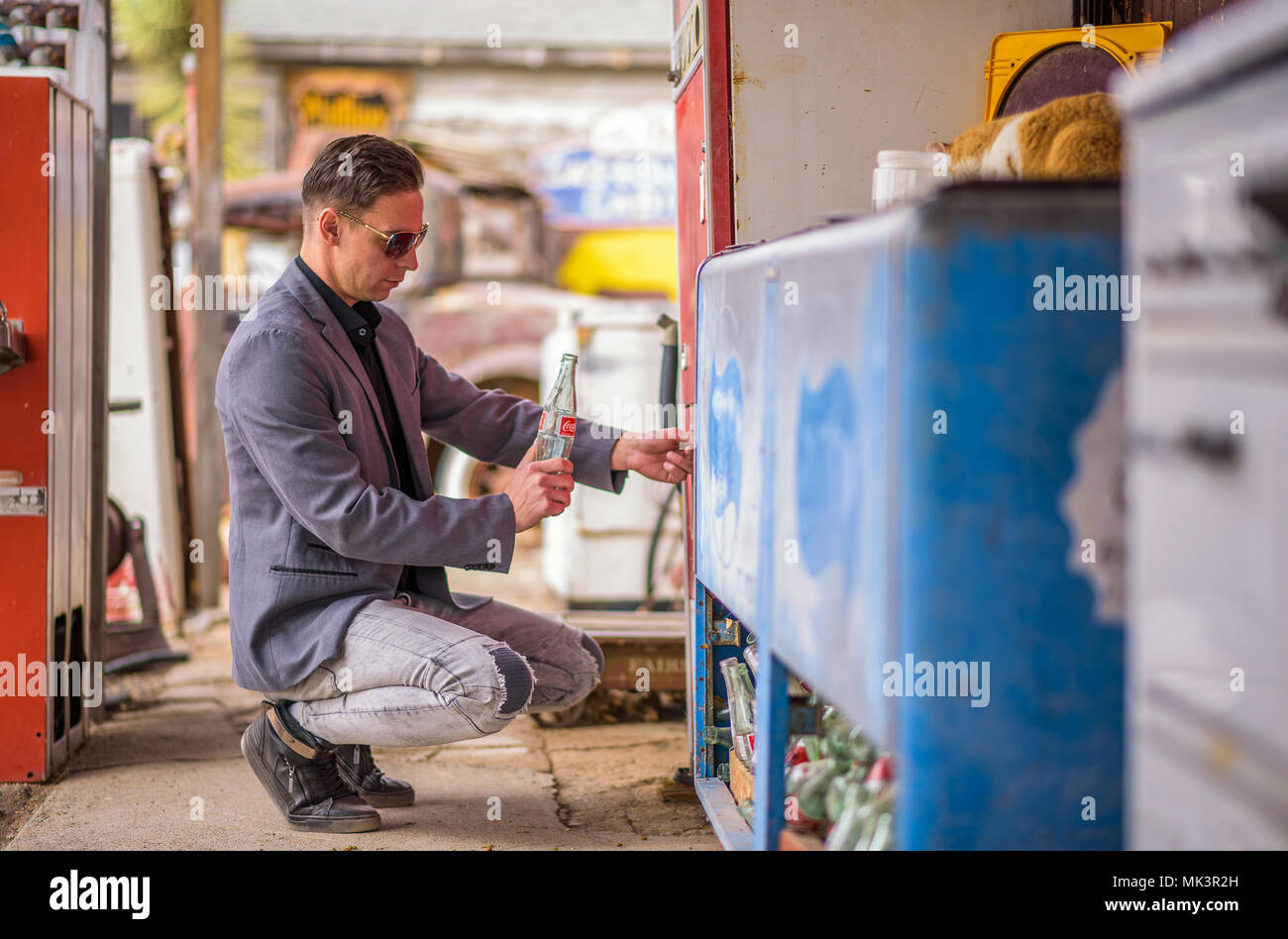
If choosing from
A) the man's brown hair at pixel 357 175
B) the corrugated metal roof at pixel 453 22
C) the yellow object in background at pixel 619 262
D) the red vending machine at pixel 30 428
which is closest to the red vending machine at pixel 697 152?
the man's brown hair at pixel 357 175

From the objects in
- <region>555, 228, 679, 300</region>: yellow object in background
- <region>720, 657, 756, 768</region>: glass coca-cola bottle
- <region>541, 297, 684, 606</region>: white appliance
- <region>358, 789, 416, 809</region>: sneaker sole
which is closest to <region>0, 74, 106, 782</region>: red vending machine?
<region>358, 789, 416, 809</region>: sneaker sole

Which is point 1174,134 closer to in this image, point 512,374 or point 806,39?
point 806,39

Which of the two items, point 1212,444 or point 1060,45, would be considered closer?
point 1212,444

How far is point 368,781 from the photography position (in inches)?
140

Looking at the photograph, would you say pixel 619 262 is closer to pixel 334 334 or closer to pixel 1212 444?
pixel 334 334

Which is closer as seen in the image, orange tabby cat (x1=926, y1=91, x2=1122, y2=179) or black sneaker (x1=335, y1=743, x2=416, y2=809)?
orange tabby cat (x1=926, y1=91, x2=1122, y2=179)

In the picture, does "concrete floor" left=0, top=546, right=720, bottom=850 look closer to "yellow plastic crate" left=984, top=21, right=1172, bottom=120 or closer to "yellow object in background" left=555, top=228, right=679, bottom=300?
"yellow plastic crate" left=984, top=21, right=1172, bottom=120

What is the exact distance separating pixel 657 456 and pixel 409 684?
36.8 inches

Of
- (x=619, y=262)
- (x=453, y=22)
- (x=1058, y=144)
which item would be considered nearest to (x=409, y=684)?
(x=1058, y=144)

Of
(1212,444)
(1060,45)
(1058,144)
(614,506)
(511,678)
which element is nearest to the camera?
(1212,444)

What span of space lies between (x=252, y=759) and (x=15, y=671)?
2.94ft

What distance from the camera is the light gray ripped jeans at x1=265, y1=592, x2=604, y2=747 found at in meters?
3.00

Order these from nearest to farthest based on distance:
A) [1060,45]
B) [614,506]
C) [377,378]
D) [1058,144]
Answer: [1058,144] < [1060,45] < [377,378] < [614,506]

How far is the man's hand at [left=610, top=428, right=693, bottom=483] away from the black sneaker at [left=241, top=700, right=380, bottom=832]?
1.09m
